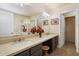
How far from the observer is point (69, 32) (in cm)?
158

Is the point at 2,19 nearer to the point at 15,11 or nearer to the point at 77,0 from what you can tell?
the point at 15,11

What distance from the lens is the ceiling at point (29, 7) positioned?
131cm

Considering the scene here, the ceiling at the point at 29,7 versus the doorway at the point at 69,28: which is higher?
the ceiling at the point at 29,7

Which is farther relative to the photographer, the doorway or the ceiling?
the doorway

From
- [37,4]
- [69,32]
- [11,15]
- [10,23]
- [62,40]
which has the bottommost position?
[62,40]

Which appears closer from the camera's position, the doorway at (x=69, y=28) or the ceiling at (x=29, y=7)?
the ceiling at (x=29, y=7)

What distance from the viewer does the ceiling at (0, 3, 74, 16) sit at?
4.29ft

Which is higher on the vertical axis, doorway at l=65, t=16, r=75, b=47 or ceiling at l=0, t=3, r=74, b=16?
ceiling at l=0, t=3, r=74, b=16

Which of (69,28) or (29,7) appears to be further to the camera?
(69,28)

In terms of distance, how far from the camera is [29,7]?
1.43 meters

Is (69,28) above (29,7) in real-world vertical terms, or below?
below

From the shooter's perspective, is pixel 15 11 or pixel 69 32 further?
pixel 69 32

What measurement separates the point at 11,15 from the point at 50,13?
709 millimetres

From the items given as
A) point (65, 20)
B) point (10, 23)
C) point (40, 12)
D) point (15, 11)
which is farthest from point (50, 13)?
point (10, 23)
